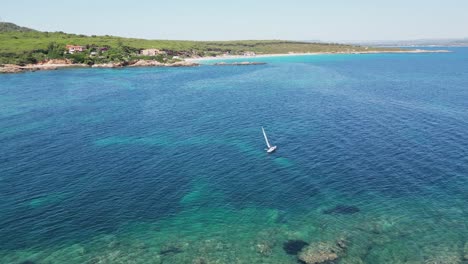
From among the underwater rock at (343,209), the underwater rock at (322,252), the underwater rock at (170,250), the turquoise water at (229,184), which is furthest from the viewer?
the underwater rock at (343,209)

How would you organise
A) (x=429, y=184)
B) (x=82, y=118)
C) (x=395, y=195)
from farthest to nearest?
(x=82, y=118) → (x=429, y=184) → (x=395, y=195)

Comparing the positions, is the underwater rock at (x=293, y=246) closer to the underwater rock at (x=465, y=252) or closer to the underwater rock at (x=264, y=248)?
the underwater rock at (x=264, y=248)

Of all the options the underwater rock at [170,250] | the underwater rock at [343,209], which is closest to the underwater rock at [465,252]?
the underwater rock at [343,209]

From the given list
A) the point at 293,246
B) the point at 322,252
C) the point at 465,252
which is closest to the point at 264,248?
the point at 293,246

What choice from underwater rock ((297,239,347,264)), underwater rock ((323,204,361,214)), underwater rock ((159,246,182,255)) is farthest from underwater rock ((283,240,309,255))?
underwater rock ((159,246,182,255))

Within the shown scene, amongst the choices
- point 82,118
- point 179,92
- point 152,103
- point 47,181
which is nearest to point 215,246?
point 47,181

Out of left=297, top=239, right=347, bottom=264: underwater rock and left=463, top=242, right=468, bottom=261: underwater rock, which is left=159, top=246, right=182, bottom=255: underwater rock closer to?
left=297, top=239, right=347, bottom=264: underwater rock

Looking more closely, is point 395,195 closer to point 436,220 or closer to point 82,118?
point 436,220
